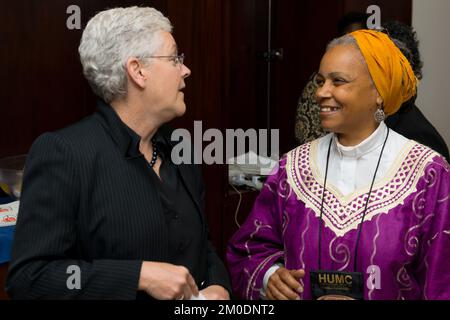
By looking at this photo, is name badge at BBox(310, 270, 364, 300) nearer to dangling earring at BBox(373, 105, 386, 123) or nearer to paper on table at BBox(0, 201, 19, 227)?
dangling earring at BBox(373, 105, 386, 123)

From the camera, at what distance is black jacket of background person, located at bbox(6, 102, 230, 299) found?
1347mm

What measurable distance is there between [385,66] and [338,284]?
0.60 m

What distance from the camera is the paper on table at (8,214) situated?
2055 mm

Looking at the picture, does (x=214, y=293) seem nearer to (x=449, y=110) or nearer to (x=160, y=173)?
(x=160, y=173)

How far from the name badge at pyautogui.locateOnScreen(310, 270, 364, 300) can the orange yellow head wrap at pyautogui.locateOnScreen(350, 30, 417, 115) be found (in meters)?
0.49

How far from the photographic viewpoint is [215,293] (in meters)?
1.61

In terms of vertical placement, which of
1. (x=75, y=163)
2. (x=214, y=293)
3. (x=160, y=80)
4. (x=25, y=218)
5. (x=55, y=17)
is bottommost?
(x=214, y=293)

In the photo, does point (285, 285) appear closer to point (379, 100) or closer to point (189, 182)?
point (189, 182)

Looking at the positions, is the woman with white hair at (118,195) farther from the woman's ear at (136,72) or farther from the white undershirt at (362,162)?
the white undershirt at (362,162)

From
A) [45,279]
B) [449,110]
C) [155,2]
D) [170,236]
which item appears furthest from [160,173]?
[449,110]

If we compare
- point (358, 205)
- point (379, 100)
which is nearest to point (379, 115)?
point (379, 100)

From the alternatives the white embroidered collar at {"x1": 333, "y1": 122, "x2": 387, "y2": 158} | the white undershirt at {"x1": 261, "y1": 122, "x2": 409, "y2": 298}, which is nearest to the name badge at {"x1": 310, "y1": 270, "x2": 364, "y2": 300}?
the white undershirt at {"x1": 261, "y1": 122, "x2": 409, "y2": 298}

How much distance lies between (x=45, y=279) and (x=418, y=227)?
0.94m

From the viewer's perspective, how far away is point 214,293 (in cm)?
160
